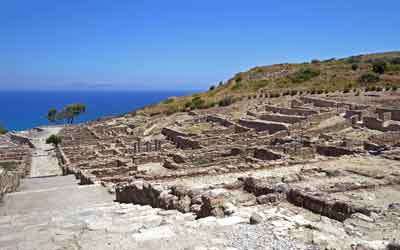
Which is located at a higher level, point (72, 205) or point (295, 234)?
point (295, 234)

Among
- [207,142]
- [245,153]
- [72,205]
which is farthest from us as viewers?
[207,142]

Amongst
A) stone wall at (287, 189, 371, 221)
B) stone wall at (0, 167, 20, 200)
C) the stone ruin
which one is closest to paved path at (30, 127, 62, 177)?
the stone ruin

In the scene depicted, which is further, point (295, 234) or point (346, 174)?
point (346, 174)

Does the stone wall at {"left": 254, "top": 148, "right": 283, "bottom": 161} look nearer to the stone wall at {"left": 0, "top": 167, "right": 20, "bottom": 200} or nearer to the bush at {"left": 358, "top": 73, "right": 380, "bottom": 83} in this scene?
the stone wall at {"left": 0, "top": 167, "right": 20, "bottom": 200}

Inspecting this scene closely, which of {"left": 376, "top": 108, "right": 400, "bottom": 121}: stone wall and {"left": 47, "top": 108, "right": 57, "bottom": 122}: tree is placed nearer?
{"left": 376, "top": 108, "right": 400, "bottom": 121}: stone wall

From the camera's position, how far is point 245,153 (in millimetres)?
23438

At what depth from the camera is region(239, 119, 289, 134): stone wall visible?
31.9 metres

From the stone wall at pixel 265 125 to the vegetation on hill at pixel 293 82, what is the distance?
18.8m

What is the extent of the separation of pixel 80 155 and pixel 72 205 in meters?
16.6

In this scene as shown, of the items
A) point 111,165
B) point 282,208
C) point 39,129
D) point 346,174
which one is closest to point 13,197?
point 111,165

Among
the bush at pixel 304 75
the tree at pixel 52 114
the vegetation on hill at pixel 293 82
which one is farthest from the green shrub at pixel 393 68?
the tree at pixel 52 114

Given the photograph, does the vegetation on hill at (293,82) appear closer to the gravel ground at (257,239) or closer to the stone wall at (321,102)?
the stone wall at (321,102)

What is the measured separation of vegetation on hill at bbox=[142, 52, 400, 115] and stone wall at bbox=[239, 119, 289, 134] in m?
18.8

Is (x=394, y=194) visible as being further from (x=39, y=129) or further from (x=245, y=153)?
(x=39, y=129)
